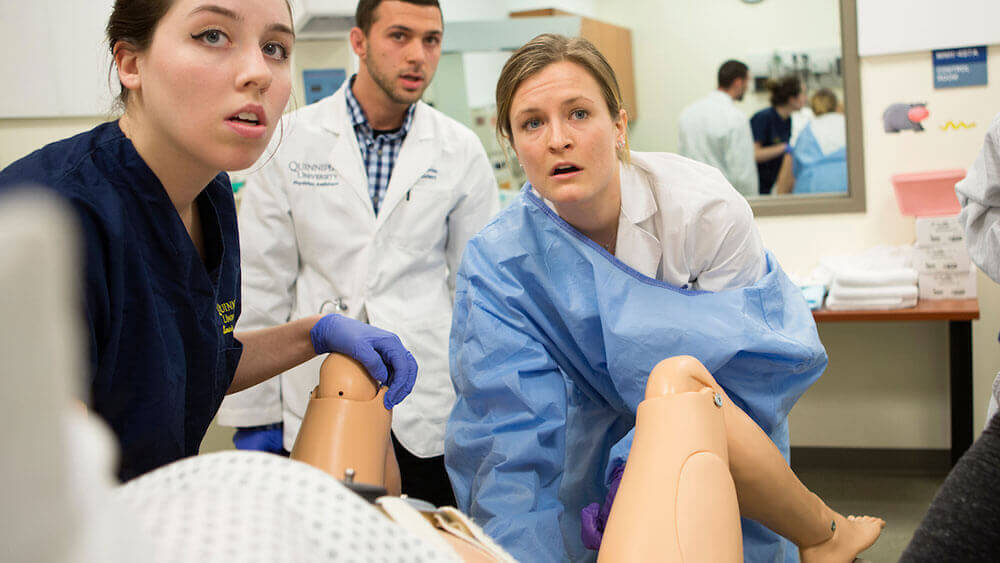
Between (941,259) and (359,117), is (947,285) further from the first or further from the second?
(359,117)

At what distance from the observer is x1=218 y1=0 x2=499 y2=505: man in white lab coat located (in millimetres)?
2193

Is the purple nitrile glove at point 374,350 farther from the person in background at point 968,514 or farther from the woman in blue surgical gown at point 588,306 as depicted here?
the person in background at point 968,514

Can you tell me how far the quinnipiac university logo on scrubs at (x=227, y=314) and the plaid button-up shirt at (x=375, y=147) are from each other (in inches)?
38.2

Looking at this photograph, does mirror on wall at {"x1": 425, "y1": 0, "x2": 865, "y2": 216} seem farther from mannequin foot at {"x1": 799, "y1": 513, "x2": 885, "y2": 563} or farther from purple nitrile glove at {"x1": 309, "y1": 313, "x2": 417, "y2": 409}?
purple nitrile glove at {"x1": 309, "y1": 313, "x2": 417, "y2": 409}

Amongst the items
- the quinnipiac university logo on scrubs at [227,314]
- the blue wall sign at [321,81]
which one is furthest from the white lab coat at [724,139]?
the quinnipiac university logo on scrubs at [227,314]

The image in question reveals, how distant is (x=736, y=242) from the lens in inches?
61.3

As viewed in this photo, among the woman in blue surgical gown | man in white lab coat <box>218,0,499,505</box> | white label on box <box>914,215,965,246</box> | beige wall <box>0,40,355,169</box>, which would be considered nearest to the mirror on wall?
white label on box <box>914,215,965,246</box>

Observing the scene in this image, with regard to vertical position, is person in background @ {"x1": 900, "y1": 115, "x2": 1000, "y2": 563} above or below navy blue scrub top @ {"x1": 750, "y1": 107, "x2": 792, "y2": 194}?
below

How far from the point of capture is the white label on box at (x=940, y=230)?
115 inches

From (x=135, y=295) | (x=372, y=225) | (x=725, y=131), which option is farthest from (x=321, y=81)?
(x=135, y=295)

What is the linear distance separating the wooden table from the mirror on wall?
21.3 inches

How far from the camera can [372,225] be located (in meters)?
2.22

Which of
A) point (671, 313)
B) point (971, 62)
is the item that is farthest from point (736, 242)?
point (971, 62)

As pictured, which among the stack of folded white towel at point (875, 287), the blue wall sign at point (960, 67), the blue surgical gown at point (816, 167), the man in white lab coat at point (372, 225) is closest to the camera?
the man in white lab coat at point (372, 225)
